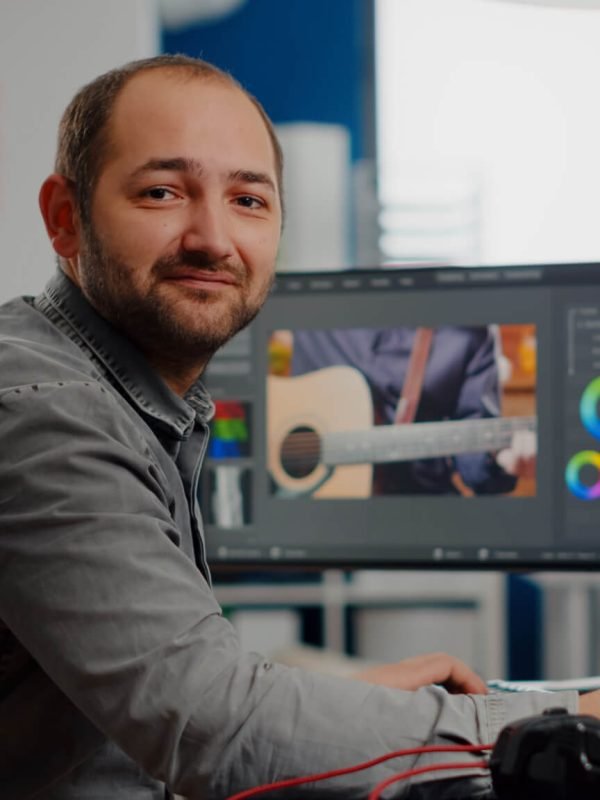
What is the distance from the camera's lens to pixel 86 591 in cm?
89

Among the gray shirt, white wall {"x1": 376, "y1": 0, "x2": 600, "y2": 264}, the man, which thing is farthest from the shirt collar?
white wall {"x1": 376, "y1": 0, "x2": 600, "y2": 264}

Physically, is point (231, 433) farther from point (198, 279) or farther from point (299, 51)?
point (299, 51)

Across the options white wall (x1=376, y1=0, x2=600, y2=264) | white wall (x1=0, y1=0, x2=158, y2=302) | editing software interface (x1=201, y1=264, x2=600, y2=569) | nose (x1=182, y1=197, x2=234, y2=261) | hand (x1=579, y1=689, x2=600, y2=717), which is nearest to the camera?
hand (x1=579, y1=689, x2=600, y2=717)

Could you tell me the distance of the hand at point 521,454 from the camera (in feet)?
5.08

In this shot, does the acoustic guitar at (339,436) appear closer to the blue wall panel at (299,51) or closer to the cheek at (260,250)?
the cheek at (260,250)

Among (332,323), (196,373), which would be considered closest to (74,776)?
A: (196,373)

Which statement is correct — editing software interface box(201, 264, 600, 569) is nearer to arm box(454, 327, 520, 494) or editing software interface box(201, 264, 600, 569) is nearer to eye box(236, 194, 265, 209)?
arm box(454, 327, 520, 494)

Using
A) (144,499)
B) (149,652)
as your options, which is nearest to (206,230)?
(144,499)

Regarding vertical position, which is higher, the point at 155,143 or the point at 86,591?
the point at 155,143

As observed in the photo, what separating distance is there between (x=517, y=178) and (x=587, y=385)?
8.85ft

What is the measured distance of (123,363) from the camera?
118 cm

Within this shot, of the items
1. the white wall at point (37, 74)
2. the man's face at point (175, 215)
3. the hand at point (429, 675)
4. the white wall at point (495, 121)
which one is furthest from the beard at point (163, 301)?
the white wall at point (495, 121)

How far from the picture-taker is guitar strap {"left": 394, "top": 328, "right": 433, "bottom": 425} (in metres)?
1.58

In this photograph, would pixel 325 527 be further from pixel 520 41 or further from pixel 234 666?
pixel 520 41
